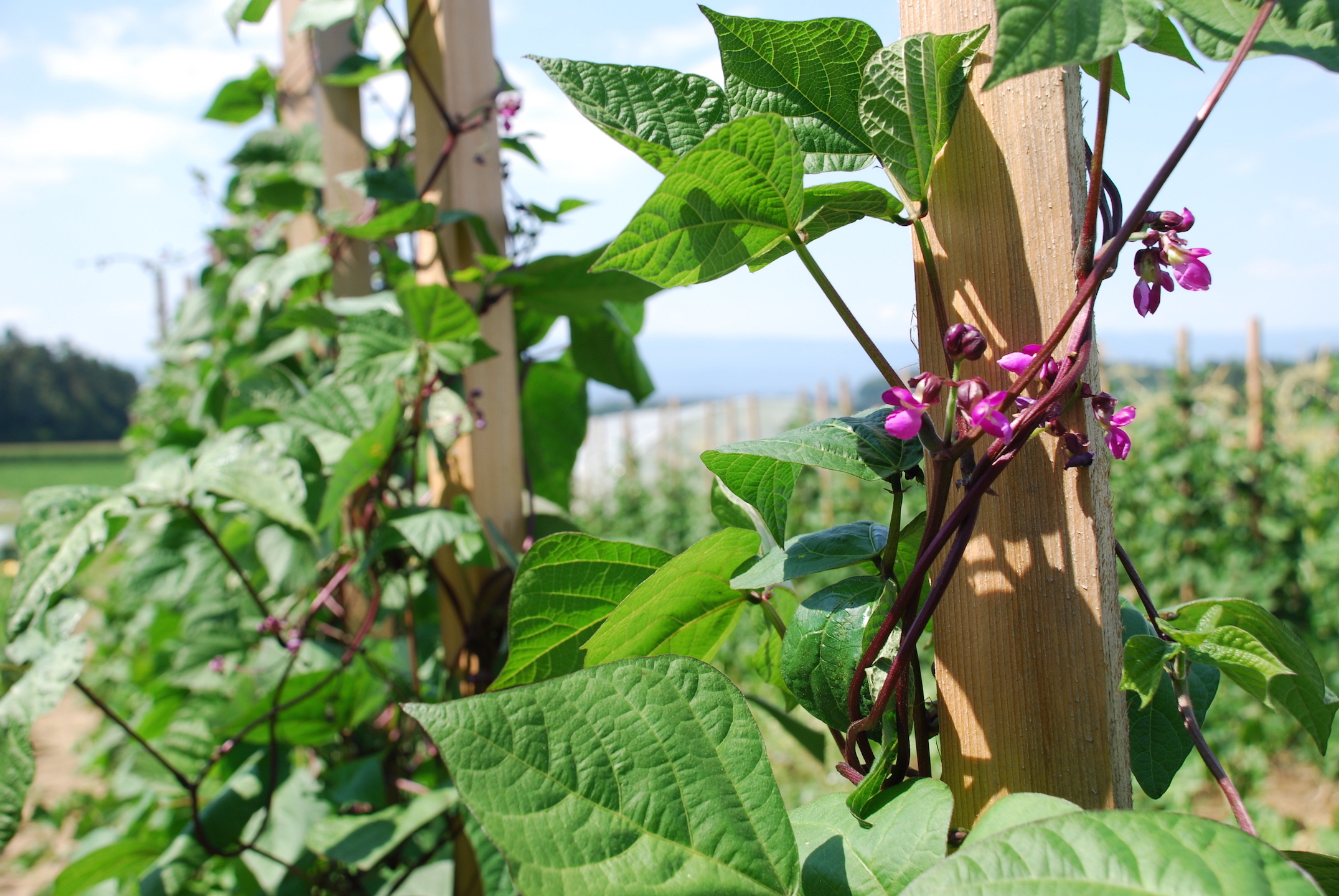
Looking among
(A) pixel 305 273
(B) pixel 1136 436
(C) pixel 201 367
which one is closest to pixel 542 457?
(A) pixel 305 273

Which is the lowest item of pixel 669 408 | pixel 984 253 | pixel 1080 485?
pixel 669 408

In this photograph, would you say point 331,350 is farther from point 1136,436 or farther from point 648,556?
point 1136,436

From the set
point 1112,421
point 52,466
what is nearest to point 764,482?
point 1112,421

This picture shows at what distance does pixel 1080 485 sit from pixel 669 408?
33.3 feet

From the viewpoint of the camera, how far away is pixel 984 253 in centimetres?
43

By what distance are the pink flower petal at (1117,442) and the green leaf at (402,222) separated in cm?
81

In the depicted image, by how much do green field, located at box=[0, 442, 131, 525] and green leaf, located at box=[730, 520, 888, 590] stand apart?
17802mm

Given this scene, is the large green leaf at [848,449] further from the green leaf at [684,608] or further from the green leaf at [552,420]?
the green leaf at [552,420]

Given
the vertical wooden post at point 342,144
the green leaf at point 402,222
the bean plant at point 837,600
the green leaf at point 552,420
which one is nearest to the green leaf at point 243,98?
the vertical wooden post at point 342,144

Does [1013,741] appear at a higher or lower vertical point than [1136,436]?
higher

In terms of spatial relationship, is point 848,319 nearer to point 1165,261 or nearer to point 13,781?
point 1165,261

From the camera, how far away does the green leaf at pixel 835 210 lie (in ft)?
1.41

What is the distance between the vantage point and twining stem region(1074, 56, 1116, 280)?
37cm

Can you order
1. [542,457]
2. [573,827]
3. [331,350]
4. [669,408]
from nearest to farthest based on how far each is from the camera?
[573,827], [542,457], [331,350], [669,408]
